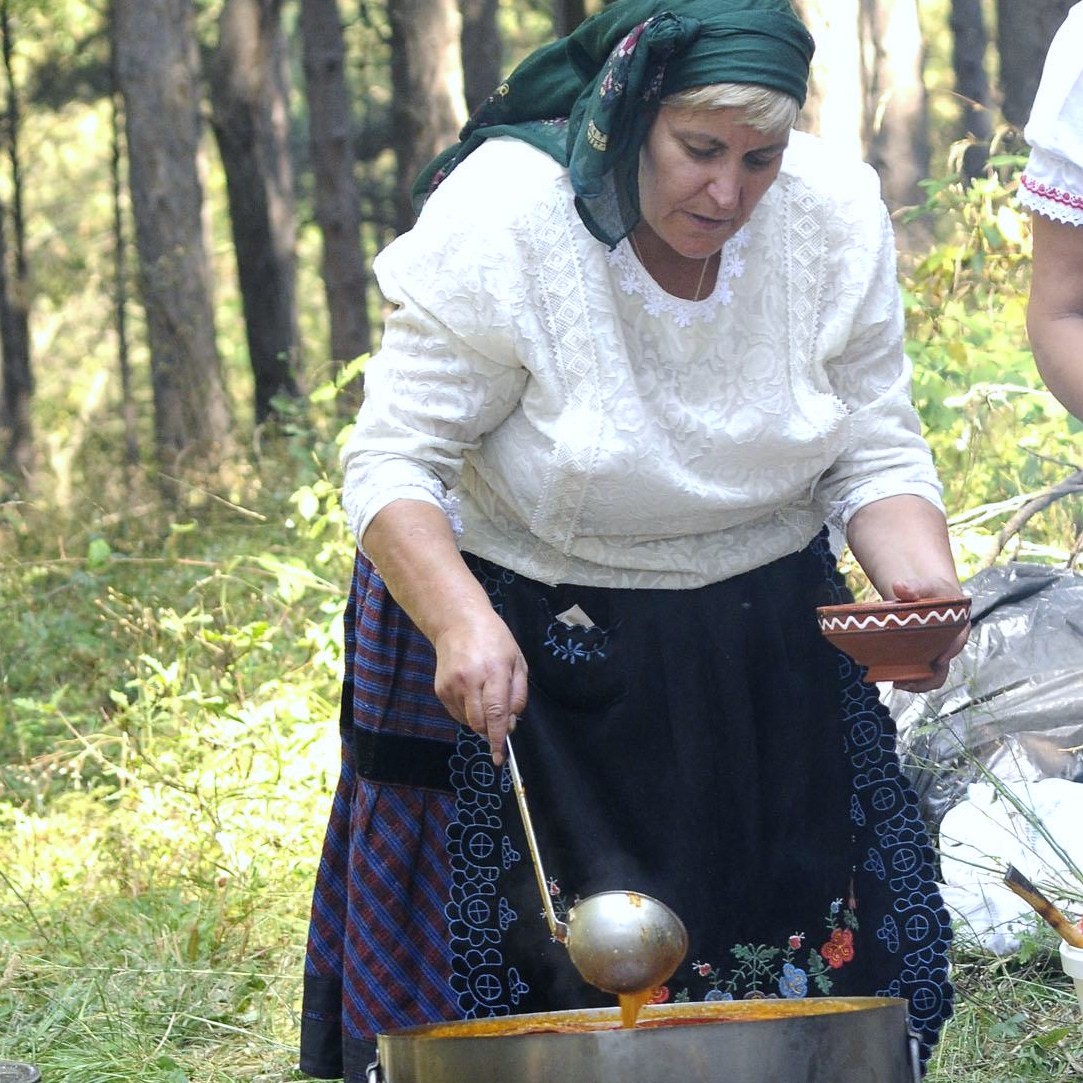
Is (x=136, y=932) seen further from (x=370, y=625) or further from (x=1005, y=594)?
(x=1005, y=594)

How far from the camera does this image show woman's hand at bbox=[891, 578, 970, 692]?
2.10m

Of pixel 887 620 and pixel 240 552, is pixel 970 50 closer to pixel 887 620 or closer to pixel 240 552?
pixel 240 552

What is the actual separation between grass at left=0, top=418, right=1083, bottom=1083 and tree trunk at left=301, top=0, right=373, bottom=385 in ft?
10.0

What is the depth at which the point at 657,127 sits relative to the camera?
2.08 meters

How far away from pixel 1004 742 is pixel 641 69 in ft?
6.45

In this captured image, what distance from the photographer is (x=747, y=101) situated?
2006mm

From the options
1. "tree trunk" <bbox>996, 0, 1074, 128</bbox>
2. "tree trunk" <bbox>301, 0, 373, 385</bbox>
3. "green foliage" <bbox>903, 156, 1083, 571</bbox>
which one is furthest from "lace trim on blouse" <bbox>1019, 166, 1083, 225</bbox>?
"tree trunk" <bbox>996, 0, 1074, 128</bbox>

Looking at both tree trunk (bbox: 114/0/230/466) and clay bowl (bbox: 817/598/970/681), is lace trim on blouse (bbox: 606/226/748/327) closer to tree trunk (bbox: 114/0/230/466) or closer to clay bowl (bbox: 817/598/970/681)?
clay bowl (bbox: 817/598/970/681)

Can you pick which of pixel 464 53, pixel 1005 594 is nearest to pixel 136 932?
pixel 1005 594

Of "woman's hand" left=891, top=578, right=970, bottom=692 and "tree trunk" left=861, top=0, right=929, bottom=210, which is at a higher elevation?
"tree trunk" left=861, top=0, right=929, bottom=210

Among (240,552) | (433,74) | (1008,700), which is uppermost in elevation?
(433,74)

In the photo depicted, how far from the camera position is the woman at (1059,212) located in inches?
88.1

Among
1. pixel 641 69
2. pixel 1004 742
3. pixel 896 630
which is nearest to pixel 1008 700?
pixel 1004 742

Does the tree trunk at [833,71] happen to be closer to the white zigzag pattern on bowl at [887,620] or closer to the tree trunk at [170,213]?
the white zigzag pattern on bowl at [887,620]
